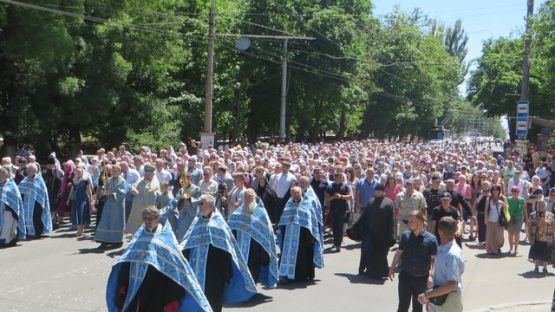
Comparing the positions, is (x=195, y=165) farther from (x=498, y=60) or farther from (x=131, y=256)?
(x=498, y=60)

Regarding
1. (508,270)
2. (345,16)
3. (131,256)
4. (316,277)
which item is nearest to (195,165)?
(316,277)

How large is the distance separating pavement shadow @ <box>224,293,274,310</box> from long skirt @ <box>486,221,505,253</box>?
6.43 meters

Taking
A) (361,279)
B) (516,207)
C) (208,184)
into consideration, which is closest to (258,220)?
(361,279)

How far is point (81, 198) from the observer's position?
15.1 metres

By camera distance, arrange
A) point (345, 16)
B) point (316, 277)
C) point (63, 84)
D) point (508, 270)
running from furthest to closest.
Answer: point (345, 16) → point (63, 84) → point (508, 270) → point (316, 277)

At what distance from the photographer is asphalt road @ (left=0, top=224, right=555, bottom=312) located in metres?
9.48

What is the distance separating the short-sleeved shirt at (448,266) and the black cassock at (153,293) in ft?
8.04

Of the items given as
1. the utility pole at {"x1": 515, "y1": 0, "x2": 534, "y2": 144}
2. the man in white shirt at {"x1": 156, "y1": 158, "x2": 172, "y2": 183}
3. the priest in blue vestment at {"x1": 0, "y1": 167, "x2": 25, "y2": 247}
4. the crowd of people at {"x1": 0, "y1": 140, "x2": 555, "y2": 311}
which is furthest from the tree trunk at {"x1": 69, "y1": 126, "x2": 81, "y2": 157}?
the utility pole at {"x1": 515, "y1": 0, "x2": 534, "y2": 144}

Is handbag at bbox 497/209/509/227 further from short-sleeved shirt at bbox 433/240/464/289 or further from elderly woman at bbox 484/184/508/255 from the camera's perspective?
short-sleeved shirt at bbox 433/240/464/289

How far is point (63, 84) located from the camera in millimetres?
25141

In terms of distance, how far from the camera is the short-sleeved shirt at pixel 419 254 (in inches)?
288

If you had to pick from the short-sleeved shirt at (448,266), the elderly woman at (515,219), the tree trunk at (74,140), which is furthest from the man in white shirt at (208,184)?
the tree trunk at (74,140)

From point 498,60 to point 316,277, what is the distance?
50.7 m

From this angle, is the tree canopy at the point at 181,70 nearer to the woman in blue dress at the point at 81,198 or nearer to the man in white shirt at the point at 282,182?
the woman in blue dress at the point at 81,198
